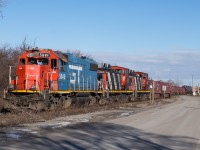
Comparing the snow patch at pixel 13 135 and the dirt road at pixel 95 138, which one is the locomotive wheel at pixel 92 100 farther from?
the snow patch at pixel 13 135

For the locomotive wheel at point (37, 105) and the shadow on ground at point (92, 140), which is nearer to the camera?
the shadow on ground at point (92, 140)

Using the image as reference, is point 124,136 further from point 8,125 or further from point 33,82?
point 33,82

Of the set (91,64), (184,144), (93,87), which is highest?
(91,64)

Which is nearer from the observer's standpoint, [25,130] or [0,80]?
[25,130]

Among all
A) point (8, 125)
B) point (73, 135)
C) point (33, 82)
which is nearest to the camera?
point (73, 135)

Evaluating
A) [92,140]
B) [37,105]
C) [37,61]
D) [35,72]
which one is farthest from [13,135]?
[37,61]

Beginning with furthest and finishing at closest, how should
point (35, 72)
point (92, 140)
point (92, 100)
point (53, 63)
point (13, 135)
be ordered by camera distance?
point (92, 100)
point (53, 63)
point (35, 72)
point (13, 135)
point (92, 140)

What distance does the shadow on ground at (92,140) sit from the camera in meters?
10.8

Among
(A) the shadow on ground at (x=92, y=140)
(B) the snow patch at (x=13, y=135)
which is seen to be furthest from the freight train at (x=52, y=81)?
(B) the snow patch at (x=13, y=135)

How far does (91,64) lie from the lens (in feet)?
104

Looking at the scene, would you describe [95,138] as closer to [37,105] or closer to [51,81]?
[37,105]

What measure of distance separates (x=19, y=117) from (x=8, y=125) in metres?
2.84

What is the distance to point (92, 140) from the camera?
12.2 metres

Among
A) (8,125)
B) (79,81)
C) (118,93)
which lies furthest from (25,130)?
(118,93)
